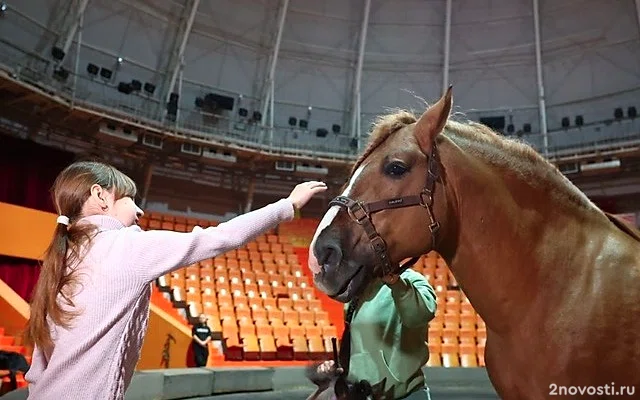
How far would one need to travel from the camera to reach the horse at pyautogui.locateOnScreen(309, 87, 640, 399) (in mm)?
1440

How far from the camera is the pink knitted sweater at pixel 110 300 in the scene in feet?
4.61

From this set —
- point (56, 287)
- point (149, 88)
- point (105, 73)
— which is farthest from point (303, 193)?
point (149, 88)

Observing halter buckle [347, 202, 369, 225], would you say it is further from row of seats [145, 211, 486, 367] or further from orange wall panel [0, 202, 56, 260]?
orange wall panel [0, 202, 56, 260]

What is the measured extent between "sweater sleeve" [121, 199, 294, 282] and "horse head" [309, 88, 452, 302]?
0.26 m

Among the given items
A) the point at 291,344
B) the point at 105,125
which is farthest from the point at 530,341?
the point at 105,125

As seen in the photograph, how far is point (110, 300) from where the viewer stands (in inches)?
56.6

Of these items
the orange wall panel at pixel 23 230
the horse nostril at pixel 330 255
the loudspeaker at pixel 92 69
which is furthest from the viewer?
the loudspeaker at pixel 92 69

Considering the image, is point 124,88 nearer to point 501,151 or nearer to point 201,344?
point 201,344

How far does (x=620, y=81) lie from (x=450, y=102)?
58.5 feet

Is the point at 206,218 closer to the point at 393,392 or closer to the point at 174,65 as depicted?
the point at 174,65

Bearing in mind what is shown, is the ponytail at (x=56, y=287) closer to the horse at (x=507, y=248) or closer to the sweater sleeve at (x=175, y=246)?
the sweater sleeve at (x=175, y=246)

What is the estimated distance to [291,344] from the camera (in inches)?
386

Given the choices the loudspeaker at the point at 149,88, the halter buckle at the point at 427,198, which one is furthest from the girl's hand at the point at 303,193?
the loudspeaker at the point at 149,88

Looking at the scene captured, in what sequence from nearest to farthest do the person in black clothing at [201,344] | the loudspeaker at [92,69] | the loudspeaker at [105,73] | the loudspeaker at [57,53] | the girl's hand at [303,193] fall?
1. the girl's hand at [303,193]
2. the person in black clothing at [201,344]
3. the loudspeaker at [57,53]
4. the loudspeaker at [92,69]
5. the loudspeaker at [105,73]
